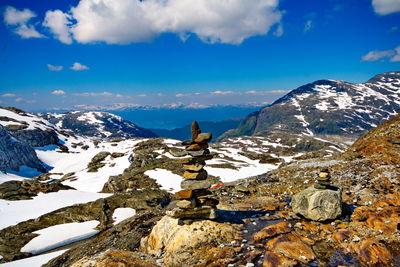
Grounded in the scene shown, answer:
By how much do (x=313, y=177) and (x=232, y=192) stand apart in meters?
9.98

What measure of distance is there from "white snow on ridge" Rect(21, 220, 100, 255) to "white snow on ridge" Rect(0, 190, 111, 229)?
5.47 metres

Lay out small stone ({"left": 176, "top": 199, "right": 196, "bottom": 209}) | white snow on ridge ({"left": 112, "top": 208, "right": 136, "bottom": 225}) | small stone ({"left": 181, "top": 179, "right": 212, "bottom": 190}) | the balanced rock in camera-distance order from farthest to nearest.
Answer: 1. white snow on ridge ({"left": 112, "top": 208, "right": 136, "bottom": 225})
2. the balanced rock
3. small stone ({"left": 181, "top": 179, "right": 212, "bottom": 190})
4. small stone ({"left": 176, "top": 199, "right": 196, "bottom": 209})

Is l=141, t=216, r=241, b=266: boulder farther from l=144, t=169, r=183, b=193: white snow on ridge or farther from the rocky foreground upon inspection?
l=144, t=169, r=183, b=193: white snow on ridge

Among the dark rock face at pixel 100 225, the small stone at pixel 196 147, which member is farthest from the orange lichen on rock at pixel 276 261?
the dark rock face at pixel 100 225

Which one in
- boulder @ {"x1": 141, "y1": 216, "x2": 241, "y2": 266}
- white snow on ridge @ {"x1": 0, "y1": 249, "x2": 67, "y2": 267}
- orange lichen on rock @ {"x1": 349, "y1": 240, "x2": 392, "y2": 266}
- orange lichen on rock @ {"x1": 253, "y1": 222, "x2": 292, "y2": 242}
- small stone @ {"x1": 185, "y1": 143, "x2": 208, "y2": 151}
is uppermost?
small stone @ {"x1": 185, "y1": 143, "x2": 208, "y2": 151}

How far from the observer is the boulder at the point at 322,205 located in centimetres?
1426

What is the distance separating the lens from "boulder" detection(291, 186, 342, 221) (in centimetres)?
1426

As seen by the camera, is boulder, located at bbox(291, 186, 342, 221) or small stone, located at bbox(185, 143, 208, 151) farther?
small stone, located at bbox(185, 143, 208, 151)

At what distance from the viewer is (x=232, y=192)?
27.7 meters

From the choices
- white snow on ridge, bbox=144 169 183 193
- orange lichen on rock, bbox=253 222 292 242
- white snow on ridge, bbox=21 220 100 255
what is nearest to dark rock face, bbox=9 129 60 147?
white snow on ridge, bbox=144 169 183 193

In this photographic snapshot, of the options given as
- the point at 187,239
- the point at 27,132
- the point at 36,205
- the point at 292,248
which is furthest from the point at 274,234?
the point at 27,132

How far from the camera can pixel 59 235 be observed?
2867cm

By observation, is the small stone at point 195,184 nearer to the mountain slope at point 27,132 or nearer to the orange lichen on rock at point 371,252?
the orange lichen on rock at point 371,252

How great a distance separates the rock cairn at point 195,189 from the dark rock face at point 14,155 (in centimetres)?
11056
